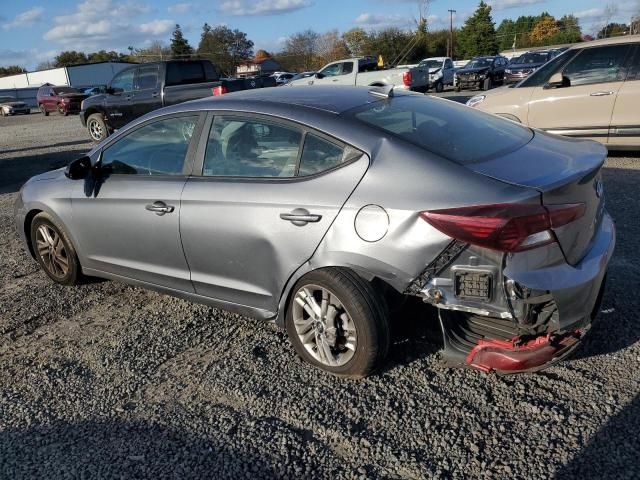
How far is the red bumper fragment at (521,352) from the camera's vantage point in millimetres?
2736

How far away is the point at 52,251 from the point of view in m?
4.73

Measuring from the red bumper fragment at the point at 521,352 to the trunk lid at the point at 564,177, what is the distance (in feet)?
1.30

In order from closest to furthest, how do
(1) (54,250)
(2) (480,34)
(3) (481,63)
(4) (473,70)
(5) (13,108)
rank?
(1) (54,250) → (4) (473,70) → (3) (481,63) → (5) (13,108) → (2) (480,34)

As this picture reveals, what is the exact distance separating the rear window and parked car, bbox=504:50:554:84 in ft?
49.5

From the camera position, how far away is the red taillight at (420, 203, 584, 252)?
257 centimetres

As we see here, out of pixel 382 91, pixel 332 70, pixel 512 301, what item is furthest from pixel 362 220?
pixel 332 70

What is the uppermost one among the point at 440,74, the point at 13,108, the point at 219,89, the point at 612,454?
the point at 219,89

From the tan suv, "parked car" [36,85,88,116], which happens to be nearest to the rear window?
the tan suv

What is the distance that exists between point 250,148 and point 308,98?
1.60 ft

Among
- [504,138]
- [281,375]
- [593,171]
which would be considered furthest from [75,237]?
[593,171]

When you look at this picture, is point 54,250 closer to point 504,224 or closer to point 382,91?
point 382,91

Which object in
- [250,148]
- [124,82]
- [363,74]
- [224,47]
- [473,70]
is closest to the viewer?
[250,148]

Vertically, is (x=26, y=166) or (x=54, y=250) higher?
(x=54, y=250)

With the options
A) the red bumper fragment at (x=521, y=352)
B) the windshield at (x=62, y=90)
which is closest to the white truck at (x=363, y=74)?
the windshield at (x=62, y=90)
